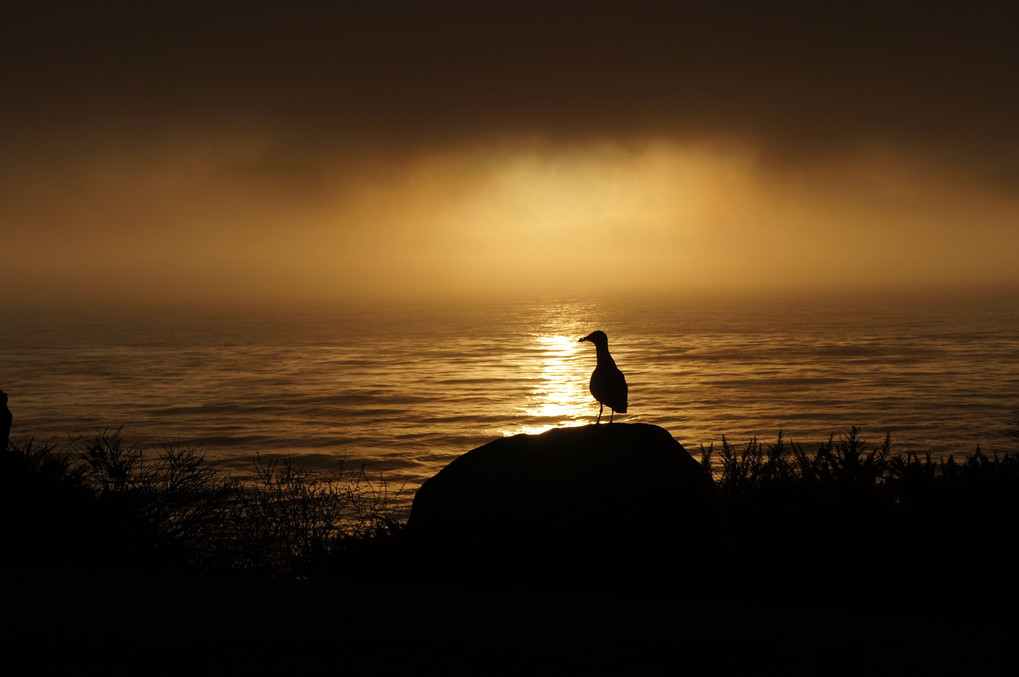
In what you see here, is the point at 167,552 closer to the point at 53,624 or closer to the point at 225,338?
the point at 53,624

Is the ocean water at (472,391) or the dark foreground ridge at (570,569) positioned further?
the ocean water at (472,391)

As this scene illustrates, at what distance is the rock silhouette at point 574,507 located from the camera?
618 centimetres

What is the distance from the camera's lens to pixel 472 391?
194 feet

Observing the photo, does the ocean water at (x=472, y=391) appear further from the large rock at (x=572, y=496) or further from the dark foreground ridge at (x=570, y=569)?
the large rock at (x=572, y=496)

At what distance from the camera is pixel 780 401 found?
5006 centimetres

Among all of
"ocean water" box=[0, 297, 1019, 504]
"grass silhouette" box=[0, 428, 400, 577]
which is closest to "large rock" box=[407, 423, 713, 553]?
"grass silhouette" box=[0, 428, 400, 577]

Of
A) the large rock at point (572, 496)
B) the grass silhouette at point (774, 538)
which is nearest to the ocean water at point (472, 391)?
the grass silhouette at point (774, 538)

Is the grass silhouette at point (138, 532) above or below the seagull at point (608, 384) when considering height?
below

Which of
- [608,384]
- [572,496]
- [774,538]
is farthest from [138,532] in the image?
[774,538]

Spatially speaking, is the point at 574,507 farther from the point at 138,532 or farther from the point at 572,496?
the point at 138,532

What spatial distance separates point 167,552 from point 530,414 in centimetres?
3970

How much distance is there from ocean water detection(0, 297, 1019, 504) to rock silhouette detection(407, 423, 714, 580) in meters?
20.0

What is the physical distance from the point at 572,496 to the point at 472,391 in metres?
52.9

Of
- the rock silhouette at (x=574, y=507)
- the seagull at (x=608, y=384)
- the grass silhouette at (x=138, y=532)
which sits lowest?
the grass silhouette at (x=138, y=532)
